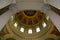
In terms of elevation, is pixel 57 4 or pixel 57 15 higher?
pixel 57 4

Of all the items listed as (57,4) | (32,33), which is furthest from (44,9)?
(32,33)

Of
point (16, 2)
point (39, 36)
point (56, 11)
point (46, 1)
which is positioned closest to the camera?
point (46, 1)

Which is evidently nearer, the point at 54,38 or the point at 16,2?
the point at 16,2

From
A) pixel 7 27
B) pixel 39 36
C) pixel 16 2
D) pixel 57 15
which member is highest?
pixel 16 2

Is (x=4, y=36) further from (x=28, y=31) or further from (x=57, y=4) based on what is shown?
(x=57, y=4)

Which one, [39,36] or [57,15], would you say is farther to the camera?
[39,36]

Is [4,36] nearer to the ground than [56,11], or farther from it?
nearer to the ground

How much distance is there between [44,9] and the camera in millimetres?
9398

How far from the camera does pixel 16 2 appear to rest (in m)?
8.74

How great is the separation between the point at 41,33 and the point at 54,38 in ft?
4.67

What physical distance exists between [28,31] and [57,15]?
32.2ft

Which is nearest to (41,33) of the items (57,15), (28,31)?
(28,31)

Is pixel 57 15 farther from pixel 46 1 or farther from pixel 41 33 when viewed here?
pixel 41 33

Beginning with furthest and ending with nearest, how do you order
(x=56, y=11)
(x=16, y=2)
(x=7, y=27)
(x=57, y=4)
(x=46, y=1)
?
(x=7, y=27) < (x=56, y=11) < (x=16, y=2) < (x=46, y=1) < (x=57, y=4)
